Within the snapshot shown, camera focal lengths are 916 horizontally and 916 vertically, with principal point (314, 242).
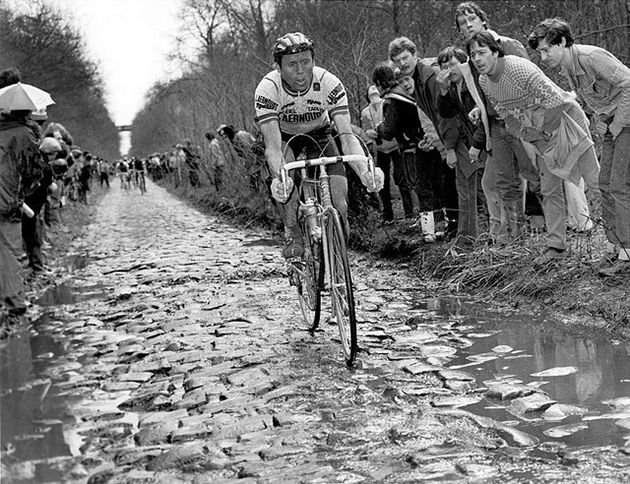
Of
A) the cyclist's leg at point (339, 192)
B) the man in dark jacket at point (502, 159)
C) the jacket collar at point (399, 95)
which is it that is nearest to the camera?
the cyclist's leg at point (339, 192)

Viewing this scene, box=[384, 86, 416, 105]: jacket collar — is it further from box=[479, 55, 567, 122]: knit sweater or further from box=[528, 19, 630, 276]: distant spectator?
box=[528, 19, 630, 276]: distant spectator

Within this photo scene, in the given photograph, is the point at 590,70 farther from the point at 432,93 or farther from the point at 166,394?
the point at 166,394

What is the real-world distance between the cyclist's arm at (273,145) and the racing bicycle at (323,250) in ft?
0.63

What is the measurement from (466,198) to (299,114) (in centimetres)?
320

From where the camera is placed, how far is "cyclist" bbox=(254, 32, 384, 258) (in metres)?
6.60

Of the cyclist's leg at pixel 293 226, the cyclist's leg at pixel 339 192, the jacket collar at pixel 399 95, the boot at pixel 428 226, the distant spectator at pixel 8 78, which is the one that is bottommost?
the boot at pixel 428 226

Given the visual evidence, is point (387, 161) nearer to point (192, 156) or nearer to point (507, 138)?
point (507, 138)

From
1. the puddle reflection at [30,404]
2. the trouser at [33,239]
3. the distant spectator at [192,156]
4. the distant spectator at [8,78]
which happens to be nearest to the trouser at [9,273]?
the puddle reflection at [30,404]

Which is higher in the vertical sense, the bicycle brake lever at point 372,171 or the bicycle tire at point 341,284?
the bicycle brake lever at point 372,171

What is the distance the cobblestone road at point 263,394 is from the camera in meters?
3.88

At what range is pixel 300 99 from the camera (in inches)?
269

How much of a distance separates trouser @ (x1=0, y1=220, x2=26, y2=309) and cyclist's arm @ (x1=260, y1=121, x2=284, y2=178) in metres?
3.21

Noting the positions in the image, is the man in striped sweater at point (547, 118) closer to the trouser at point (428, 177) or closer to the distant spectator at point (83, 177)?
the trouser at point (428, 177)

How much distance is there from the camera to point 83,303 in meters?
9.52
